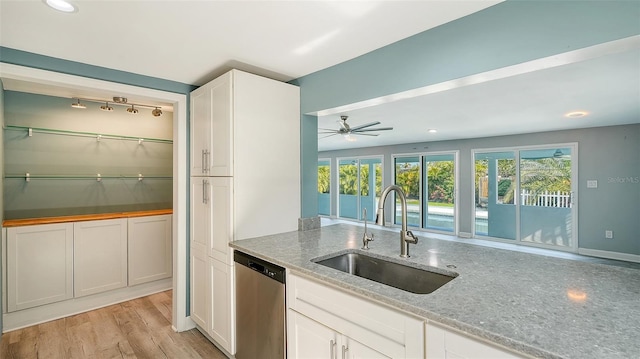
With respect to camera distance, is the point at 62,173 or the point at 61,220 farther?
the point at 62,173

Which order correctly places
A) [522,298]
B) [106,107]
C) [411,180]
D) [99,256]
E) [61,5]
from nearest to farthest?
1. [522,298]
2. [61,5]
3. [99,256]
4. [106,107]
5. [411,180]

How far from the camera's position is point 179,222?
266 centimetres

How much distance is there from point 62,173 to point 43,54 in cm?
176

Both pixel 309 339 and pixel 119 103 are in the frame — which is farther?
pixel 119 103

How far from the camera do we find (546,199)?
Answer: 588 cm

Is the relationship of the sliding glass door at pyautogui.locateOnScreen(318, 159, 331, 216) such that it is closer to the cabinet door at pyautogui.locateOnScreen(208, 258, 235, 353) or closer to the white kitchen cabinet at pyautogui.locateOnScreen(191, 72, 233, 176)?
the white kitchen cabinet at pyautogui.locateOnScreen(191, 72, 233, 176)

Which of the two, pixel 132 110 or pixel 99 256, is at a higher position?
pixel 132 110

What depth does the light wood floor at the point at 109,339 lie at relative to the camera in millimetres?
2297

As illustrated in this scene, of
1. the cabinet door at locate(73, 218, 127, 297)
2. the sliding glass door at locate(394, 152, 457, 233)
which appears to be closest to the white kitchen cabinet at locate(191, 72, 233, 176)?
the cabinet door at locate(73, 218, 127, 297)

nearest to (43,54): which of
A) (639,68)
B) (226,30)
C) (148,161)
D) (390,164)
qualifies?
(226,30)

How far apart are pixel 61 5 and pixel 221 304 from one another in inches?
81.4

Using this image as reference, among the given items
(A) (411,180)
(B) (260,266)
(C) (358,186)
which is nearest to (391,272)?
(B) (260,266)

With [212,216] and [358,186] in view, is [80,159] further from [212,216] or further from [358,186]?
[358,186]

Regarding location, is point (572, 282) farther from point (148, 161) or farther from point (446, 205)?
point (446, 205)
